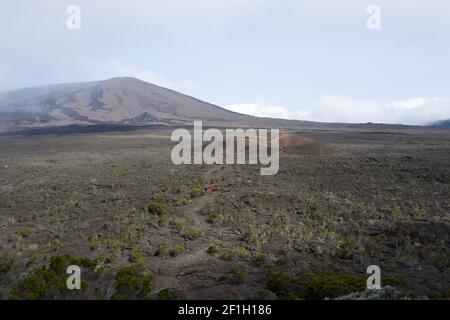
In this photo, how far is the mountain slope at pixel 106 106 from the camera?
390 ft

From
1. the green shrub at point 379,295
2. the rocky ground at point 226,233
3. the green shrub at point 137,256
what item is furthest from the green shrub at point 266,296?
the green shrub at point 137,256

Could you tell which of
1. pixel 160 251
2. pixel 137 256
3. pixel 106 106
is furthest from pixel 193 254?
pixel 106 106

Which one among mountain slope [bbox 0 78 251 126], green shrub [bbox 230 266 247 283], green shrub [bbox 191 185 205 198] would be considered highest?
mountain slope [bbox 0 78 251 126]

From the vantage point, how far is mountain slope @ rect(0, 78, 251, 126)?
11900cm

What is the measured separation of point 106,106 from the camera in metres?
144

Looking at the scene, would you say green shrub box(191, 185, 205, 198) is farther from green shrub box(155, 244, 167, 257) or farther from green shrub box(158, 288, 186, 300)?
green shrub box(158, 288, 186, 300)

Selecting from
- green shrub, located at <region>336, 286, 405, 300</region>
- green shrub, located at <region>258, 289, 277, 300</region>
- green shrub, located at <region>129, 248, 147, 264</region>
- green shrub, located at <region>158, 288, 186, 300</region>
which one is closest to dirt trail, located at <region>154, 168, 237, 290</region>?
green shrub, located at <region>129, 248, 147, 264</region>

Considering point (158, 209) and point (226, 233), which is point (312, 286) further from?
point (158, 209)

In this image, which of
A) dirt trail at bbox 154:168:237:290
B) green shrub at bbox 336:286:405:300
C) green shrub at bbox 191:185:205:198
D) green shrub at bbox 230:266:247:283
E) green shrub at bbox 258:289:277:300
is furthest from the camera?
green shrub at bbox 191:185:205:198

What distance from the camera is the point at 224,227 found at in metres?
14.4
